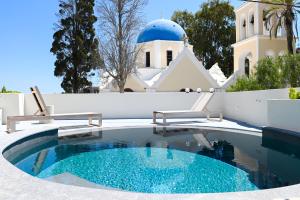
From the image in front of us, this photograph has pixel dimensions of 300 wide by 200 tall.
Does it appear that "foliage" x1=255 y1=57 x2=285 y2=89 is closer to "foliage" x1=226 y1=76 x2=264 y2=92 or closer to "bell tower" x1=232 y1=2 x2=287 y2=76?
"foliage" x1=226 y1=76 x2=264 y2=92

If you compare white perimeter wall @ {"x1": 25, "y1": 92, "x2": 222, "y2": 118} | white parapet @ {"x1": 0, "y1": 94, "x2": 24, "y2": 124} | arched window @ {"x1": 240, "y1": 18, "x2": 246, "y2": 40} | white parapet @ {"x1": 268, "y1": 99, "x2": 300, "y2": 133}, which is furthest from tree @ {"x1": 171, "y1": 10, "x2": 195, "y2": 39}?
white parapet @ {"x1": 268, "y1": 99, "x2": 300, "y2": 133}

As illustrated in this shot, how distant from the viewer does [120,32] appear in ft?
88.5

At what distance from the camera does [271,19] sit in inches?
1089

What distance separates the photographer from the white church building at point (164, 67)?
94.5ft

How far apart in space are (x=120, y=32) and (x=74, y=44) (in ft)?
23.0

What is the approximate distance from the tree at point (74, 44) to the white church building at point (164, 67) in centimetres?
277

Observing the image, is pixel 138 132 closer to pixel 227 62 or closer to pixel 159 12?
pixel 159 12

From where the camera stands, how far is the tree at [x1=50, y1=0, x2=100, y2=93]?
104 ft

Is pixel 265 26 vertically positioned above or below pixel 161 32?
below

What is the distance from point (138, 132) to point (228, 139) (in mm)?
3888

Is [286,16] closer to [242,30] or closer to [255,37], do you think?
[255,37]

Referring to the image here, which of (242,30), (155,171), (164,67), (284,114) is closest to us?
(155,171)

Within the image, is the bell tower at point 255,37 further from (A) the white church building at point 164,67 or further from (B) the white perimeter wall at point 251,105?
(B) the white perimeter wall at point 251,105

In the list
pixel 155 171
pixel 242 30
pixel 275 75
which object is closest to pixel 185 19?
pixel 242 30
